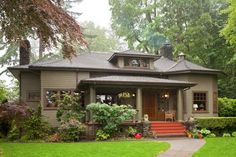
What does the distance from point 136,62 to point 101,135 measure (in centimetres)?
836

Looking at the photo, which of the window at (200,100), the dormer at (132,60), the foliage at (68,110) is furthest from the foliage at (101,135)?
the window at (200,100)

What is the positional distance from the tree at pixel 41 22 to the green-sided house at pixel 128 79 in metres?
11.6

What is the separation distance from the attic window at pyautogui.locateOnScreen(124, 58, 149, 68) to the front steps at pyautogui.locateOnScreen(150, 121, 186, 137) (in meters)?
5.55

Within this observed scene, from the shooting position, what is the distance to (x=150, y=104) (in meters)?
25.3

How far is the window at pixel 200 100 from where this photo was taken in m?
25.3

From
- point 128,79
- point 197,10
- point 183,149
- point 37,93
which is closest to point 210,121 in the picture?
point 128,79

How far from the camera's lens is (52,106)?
23.2m

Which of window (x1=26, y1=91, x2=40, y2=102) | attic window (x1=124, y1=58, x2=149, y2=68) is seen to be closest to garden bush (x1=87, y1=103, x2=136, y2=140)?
attic window (x1=124, y1=58, x2=149, y2=68)

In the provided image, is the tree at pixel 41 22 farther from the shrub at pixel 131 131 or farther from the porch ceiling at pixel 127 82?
the shrub at pixel 131 131

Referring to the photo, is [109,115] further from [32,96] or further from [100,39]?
[100,39]

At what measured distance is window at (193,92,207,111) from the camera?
2531 cm

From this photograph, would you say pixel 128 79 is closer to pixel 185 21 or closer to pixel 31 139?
pixel 31 139

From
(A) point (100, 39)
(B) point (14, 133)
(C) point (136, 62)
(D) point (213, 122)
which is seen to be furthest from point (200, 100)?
(A) point (100, 39)

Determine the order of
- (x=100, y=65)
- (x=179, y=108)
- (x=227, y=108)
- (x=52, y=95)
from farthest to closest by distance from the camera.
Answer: (x=227, y=108) → (x=100, y=65) → (x=52, y=95) → (x=179, y=108)
